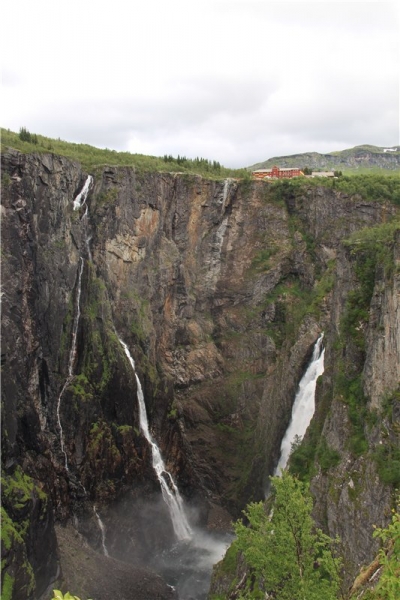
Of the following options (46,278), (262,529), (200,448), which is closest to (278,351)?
(200,448)

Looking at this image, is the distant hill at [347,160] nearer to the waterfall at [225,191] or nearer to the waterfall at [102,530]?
the waterfall at [225,191]

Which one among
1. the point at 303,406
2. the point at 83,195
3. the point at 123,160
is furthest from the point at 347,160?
the point at 303,406

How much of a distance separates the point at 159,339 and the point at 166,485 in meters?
11.4

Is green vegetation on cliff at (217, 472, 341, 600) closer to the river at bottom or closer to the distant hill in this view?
the river at bottom

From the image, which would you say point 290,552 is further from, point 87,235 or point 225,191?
point 225,191

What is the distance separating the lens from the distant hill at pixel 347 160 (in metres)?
110

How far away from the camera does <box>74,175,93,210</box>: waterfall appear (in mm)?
36781

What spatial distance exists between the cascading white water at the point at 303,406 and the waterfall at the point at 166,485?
26.1 feet

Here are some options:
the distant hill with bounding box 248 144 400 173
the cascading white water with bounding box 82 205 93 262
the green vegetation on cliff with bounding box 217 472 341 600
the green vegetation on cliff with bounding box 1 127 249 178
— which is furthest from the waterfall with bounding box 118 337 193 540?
the distant hill with bounding box 248 144 400 173

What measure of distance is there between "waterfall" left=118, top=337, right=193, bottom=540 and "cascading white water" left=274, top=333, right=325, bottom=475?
7965 millimetres

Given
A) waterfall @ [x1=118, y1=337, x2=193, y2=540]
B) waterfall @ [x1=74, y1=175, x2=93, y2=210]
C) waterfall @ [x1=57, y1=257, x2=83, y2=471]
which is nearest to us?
waterfall @ [x1=57, y1=257, x2=83, y2=471]

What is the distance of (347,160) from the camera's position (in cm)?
11538

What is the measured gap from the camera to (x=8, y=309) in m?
28.8

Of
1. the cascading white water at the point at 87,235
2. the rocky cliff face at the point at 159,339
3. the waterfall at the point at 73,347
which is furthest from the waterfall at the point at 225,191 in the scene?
the waterfall at the point at 73,347
